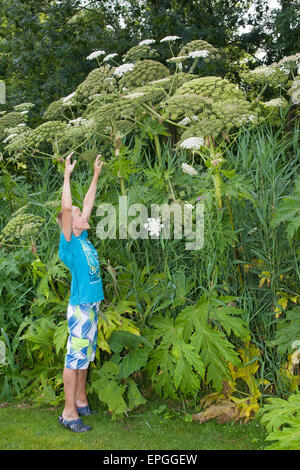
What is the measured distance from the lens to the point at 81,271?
14.2 ft

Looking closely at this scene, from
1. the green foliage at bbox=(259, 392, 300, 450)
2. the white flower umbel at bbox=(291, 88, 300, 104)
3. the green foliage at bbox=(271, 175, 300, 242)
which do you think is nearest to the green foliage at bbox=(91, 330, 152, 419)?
the green foliage at bbox=(259, 392, 300, 450)

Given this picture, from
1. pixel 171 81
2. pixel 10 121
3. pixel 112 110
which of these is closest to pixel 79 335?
pixel 112 110

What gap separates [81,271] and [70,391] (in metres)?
0.97

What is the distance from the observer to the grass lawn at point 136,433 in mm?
3965

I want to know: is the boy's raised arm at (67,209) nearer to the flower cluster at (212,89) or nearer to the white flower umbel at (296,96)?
the flower cluster at (212,89)

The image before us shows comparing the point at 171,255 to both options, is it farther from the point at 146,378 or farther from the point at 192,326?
the point at 146,378

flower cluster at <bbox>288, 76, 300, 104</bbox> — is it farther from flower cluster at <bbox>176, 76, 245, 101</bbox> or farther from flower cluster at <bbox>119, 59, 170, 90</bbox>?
flower cluster at <bbox>119, 59, 170, 90</bbox>

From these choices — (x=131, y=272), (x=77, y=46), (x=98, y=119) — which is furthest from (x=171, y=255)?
(x=77, y=46)

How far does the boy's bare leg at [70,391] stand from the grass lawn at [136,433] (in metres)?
0.12

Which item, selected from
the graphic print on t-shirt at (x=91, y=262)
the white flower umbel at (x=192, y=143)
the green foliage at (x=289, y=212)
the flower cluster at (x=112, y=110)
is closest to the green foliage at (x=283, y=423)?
the green foliage at (x=289, y=212)

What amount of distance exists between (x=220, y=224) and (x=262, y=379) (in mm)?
1248

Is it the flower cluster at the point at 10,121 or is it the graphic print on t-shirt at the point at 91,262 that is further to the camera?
the flower cluster at the point at 10,121

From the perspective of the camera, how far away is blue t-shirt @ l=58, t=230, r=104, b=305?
14.1 feet

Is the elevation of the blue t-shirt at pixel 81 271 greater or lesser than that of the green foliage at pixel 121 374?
greater
